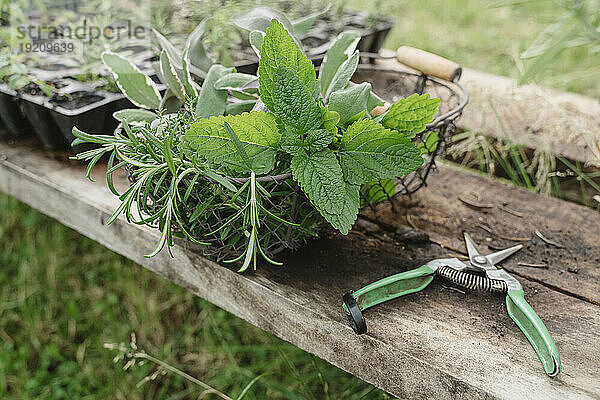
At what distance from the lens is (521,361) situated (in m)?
0.65

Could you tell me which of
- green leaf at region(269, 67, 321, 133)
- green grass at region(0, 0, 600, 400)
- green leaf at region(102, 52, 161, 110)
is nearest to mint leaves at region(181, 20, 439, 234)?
green leaf at region(269, 67, 321, 133)

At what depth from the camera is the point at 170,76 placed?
0.80m

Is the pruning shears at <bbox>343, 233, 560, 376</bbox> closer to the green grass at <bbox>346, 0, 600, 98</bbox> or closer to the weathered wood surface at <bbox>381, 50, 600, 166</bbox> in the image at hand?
the weathered wood surface at <bbox>381, 50, 600, 166</bbox>

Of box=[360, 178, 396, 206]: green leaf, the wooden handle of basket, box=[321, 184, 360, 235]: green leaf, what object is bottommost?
box=[360, 178, 396, 206]: green leaf

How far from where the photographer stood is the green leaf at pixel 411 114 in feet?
2.17

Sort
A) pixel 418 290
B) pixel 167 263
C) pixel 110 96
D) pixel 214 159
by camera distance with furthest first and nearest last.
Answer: pixel 110 96 < pixel 167 263 < pixel 418 290 < pixel 214 159

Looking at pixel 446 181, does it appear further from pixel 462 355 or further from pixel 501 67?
pixel 501 67

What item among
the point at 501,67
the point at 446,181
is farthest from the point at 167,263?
the point at 501,67

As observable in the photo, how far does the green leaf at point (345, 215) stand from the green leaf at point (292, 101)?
0.30 feet

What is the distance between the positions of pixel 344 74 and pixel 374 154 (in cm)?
13

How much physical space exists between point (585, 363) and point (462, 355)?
0.45 feet

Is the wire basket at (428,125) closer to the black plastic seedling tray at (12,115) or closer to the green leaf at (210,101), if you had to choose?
the green leaf at (210,101)

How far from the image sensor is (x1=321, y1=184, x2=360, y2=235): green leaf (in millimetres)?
637

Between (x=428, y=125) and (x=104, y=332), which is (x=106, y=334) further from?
(x=428, y=125)
